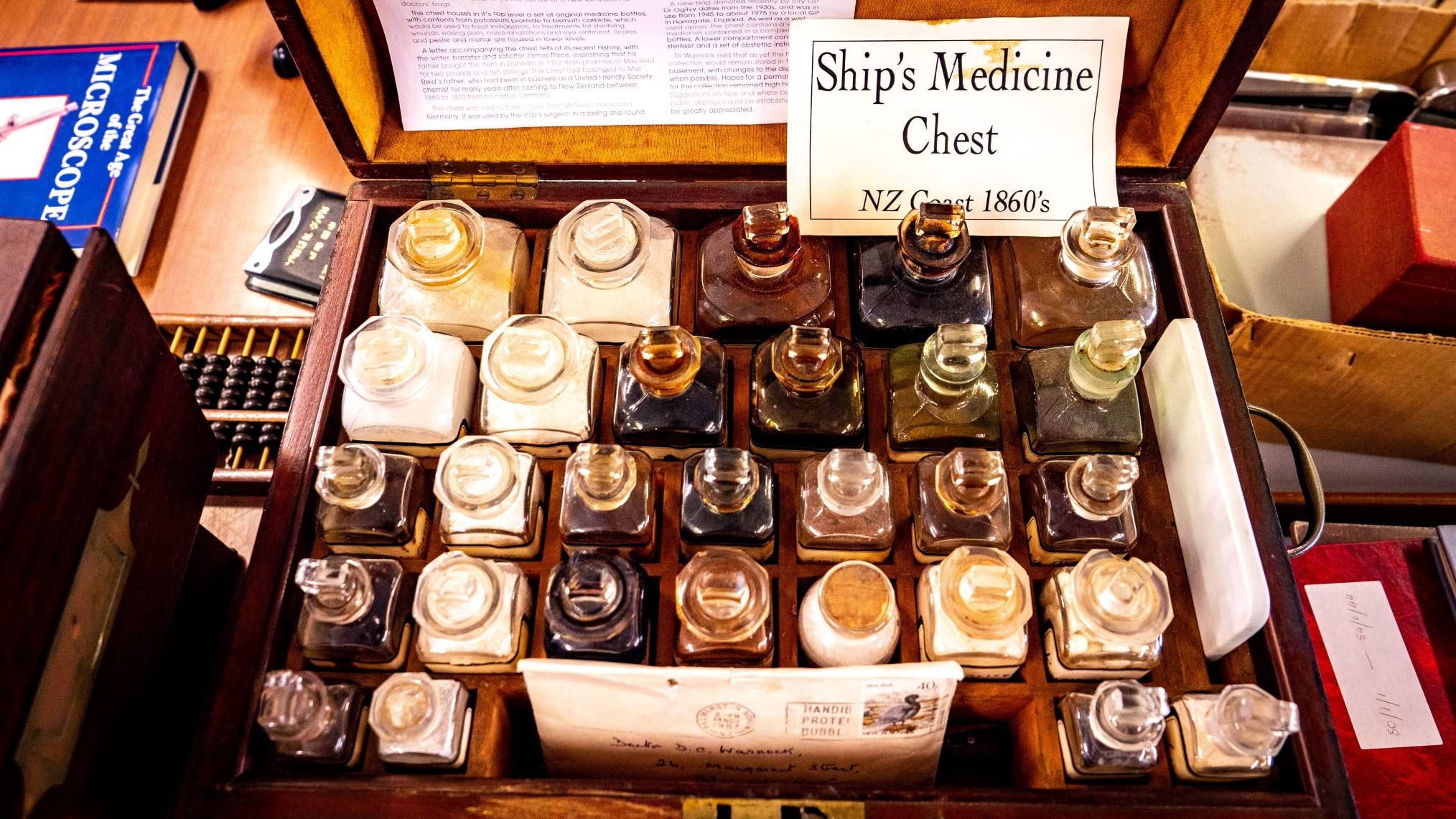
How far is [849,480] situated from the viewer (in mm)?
893

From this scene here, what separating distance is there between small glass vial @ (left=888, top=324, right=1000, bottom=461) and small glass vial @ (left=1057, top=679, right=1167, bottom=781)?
27 cm

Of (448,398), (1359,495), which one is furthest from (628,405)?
(1359,495)

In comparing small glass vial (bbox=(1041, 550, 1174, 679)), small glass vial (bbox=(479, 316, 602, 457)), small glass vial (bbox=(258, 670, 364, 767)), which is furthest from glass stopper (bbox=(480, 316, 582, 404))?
small glass vial (bbox=(1041, 550, 1174, 679))

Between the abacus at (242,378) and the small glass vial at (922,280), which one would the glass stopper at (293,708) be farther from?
the small glass vial at (922,280)

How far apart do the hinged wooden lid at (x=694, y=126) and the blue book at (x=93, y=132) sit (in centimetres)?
55

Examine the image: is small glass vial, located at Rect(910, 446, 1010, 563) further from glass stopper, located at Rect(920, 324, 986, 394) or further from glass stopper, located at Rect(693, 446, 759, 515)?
glass stopper, located at Rect(693, 446, 759, 515)

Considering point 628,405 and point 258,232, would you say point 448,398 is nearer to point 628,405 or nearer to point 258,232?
point 628,405

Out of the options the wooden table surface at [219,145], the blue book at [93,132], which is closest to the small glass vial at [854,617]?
the wooden table surface at [219,145]

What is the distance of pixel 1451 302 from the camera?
1213 mm

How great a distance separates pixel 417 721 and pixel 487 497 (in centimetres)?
21

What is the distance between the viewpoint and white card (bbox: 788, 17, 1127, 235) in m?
1.00

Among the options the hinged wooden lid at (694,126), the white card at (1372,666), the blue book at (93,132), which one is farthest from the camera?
the blue book at (93,132)

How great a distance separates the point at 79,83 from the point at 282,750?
4.07 feet

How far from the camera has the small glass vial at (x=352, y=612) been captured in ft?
2.78
